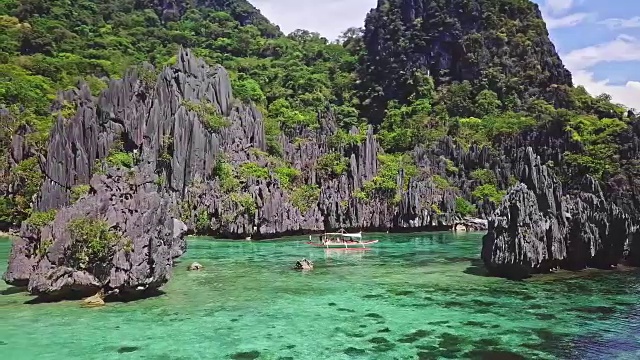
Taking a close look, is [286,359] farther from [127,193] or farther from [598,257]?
[598,257]

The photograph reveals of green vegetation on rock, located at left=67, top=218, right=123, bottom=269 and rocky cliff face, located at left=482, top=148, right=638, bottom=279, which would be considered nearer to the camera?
green vegetation on rock, located at left=67, top=218, right=123, bottom=269

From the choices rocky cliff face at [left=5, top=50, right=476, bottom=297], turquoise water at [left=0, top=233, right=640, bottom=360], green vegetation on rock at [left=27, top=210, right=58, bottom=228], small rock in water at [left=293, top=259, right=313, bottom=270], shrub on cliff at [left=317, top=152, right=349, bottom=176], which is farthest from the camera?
shrub on cliff at [left=317, top=152, right=349, bottom=176]

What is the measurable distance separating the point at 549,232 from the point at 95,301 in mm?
20357

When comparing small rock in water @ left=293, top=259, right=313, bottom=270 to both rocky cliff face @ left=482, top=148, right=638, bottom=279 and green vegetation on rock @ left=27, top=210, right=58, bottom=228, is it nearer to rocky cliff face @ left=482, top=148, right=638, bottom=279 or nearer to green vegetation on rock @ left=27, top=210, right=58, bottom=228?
rocky cliff face @ left=482, top=148, right=638, bottom=279

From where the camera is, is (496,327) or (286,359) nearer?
(286,359)

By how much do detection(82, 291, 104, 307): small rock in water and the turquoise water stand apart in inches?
16.2

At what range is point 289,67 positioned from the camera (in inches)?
3954

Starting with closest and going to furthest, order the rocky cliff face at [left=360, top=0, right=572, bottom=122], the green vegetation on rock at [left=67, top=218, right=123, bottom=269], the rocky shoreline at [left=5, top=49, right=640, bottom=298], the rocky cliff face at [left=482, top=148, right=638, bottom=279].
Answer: the green vegetation on rock at [left=67, top=218, right=123, bottom=269]
the rocky shoreline at [left=5, top=49, right=640, bottom=298]
the rocky cliff face at [left=482, top=148, right=638, bottom=279]
the rocky cliff face at [left=360, top=0, right=572, bottom=122]

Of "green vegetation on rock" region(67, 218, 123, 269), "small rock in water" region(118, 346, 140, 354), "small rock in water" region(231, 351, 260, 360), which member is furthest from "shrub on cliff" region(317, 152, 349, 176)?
"small rock in water" region(118, 346, 140, 354)

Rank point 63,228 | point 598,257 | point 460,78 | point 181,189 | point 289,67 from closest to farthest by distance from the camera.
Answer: point 63,228, point 598,257, point 181,189, point 460,78, point 289,67

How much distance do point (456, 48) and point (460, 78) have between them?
18.4 ft

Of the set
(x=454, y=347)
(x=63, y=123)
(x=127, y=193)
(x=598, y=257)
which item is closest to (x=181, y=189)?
(x=63, y=123)

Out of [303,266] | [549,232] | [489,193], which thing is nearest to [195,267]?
[303,266]

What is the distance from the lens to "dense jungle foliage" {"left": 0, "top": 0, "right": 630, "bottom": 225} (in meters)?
64.7
